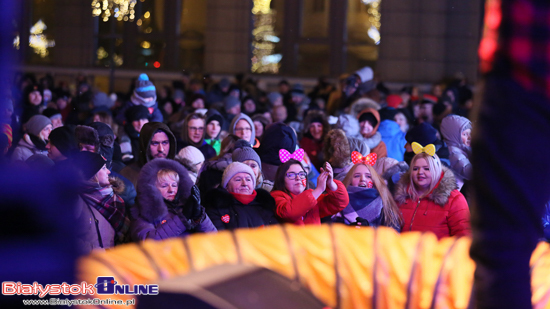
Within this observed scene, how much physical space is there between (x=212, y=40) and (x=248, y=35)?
927mm

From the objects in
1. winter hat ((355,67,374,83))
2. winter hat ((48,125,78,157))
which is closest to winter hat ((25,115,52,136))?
winter hat ((48,125,78,157))

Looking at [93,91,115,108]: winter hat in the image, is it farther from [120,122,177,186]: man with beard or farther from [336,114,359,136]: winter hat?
[120,122,177,186]: man with beard

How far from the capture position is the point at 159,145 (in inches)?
213

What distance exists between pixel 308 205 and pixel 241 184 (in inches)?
21.6

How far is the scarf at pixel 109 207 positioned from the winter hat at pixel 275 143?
2.08m

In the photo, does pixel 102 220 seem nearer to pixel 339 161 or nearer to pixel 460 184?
pixel 339 161

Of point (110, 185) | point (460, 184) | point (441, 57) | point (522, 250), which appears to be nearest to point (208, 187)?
point (110, 185)

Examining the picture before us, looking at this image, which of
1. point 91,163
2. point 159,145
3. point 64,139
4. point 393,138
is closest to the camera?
point 91,163

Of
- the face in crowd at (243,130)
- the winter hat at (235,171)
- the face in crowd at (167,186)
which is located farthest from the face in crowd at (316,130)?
the face in crowd at (167,186)

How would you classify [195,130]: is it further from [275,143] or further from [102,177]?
[102,177]

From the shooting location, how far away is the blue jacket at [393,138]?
7.10 metres

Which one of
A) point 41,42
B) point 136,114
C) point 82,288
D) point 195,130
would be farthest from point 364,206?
point 41,42

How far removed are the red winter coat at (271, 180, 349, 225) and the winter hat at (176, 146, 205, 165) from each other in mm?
1115

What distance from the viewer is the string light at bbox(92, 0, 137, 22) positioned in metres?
16.6
